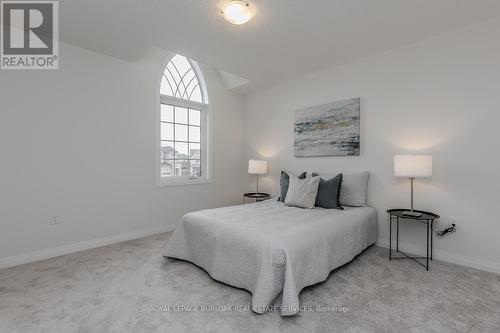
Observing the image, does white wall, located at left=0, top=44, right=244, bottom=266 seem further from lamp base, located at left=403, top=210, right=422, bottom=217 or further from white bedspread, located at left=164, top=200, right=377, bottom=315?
lamp base, located at left=403, top=210, right=422, bottom=217

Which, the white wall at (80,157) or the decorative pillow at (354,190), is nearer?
the white wall at (80,157)

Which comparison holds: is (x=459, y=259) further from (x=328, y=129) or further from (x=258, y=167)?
(x=258, y=167)

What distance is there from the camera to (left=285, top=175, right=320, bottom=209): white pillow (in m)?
3.09

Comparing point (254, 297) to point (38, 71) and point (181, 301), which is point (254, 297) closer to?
point (181, 301)

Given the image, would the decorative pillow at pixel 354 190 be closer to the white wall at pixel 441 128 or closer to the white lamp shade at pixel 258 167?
the white wall at pixel 441 128

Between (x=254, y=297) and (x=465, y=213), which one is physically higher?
(x=465, y=213)

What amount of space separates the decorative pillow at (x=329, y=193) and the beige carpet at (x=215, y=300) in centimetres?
71

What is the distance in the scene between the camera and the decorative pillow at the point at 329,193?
3049mm

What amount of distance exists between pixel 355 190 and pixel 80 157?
3466 millimetres

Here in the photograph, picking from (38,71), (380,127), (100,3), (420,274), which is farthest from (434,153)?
(38,71)

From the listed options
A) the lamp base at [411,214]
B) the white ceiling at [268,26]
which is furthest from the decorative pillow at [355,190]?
the white ceiling at [268,26]

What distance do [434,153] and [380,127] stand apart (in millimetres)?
669

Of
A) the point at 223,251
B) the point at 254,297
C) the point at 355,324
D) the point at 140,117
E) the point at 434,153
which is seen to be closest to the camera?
the point at 355,324

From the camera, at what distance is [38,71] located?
277 cm
